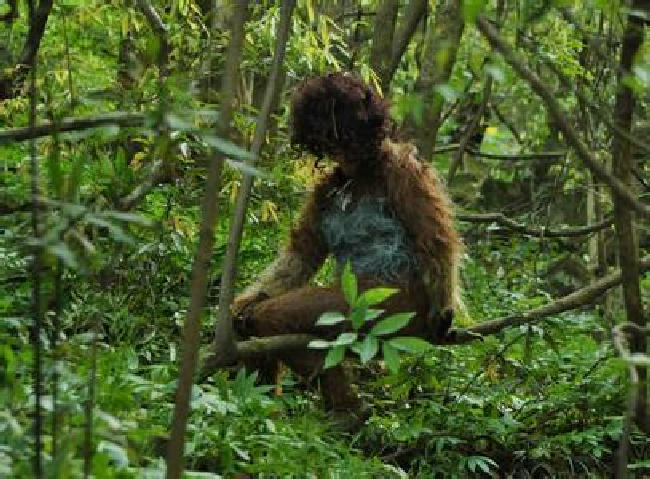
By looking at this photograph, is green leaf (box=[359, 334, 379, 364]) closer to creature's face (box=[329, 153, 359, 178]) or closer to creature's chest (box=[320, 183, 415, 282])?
creature's chest (box=[320, 183, 415, 282])

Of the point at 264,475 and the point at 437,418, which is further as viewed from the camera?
the point at 437,418

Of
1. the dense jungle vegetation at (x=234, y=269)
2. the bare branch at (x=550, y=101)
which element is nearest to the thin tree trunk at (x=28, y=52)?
the dense jungle vegetation at (x=234, y=269)

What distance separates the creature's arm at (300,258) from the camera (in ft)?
19.4

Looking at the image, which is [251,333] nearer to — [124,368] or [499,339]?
[124,368]

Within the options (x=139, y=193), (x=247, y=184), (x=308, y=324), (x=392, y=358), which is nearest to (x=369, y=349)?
(x=392, y=358)

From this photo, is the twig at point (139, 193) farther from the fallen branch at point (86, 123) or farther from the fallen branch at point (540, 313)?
the fallen branch at point (540, 313)

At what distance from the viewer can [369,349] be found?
139 inches

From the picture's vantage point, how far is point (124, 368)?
4293 mm

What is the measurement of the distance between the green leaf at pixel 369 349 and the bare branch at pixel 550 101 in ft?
3.27

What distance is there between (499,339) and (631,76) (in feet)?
13.4

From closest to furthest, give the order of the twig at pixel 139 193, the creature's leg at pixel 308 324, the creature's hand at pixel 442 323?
the twig at pixel 139 193 < the creature's leg at pixel 308 324 < the creature's hand at pixel 442 323

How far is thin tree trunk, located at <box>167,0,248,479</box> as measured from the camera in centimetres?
254

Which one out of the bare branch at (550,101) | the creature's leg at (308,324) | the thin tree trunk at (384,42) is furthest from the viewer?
the thin tree trunk at (384,42)

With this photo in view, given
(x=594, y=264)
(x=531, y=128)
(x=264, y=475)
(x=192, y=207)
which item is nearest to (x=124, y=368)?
(x=264, y=475)
